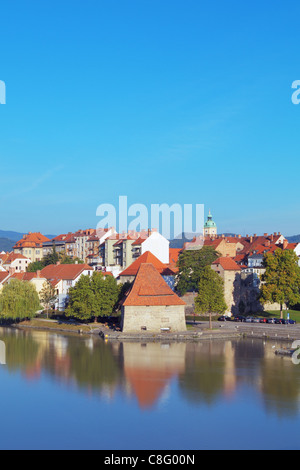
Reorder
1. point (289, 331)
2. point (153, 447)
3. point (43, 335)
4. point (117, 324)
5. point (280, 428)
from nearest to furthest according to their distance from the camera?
point (153, 447) → point (280, 428) → point (289, 331) → point (43, 335) → point (117, 324)

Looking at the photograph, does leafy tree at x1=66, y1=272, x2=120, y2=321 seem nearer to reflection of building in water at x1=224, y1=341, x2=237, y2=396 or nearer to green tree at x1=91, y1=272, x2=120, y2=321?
green tree at x1=91, y1=272, x2=120, y2=321

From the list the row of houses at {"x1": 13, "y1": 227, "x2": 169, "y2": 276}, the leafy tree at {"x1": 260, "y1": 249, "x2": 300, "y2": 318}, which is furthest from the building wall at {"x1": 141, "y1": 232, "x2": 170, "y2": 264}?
the leafy tree at {"x1": 260, "y1": 249, "x2": 300, "y2": 318}

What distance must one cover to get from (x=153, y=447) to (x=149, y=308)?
26770mm

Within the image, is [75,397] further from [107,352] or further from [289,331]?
[289,331]

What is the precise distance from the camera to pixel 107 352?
38156mm

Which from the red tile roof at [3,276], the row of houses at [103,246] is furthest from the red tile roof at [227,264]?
the red tile roof at [3,276]

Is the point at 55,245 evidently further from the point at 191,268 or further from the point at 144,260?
the point at 191,268

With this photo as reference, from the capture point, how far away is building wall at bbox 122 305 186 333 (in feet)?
152

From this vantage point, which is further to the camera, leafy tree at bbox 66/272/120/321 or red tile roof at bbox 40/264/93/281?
red tile roof at bbox 40/264/93/281

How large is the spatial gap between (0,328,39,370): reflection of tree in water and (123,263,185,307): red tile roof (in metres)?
8.24

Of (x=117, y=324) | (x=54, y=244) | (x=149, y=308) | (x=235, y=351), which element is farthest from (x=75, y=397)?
(x=54, y=244)

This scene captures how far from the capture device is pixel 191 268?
57156 millimetres

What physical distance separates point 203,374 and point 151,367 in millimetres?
3287
